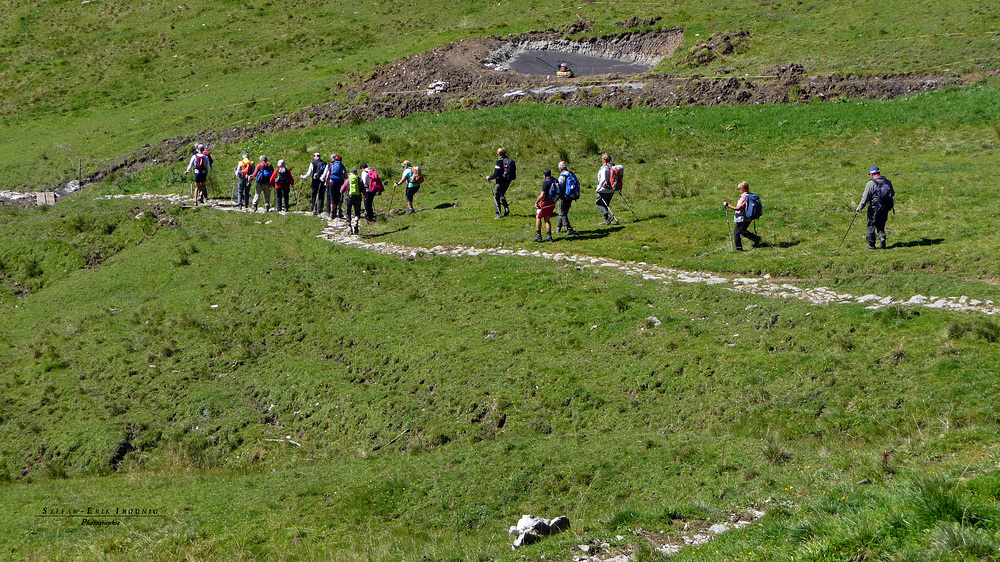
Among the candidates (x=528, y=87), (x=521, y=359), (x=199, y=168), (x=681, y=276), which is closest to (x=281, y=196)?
(x=199, y=168)

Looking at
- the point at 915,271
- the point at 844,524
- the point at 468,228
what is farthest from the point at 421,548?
the point at 468,228

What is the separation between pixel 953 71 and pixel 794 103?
908 centimetres

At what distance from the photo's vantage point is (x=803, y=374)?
16750 mm

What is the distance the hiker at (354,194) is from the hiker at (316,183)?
2724 mm

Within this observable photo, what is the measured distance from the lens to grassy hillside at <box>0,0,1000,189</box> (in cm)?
4966

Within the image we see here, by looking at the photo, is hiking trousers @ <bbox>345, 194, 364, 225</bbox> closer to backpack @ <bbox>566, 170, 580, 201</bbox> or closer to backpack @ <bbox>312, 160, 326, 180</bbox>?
backpack @ <bbox>312, 160, 326, 180</bbox>

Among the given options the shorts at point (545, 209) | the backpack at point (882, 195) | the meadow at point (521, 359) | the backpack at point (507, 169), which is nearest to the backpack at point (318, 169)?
the meadow at point (521, 359)

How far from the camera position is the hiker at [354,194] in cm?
3008

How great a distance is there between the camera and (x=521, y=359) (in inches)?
794

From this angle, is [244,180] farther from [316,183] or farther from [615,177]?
[615,177]

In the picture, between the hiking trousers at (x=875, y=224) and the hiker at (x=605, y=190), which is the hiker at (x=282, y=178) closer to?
the hiker at (x=605, y=190)

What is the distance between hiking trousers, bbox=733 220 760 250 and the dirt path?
1.90 m

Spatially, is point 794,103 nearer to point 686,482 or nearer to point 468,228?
point 468,228

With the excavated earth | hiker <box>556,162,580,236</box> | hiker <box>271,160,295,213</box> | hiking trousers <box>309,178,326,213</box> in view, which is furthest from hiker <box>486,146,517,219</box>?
the excavated earth
